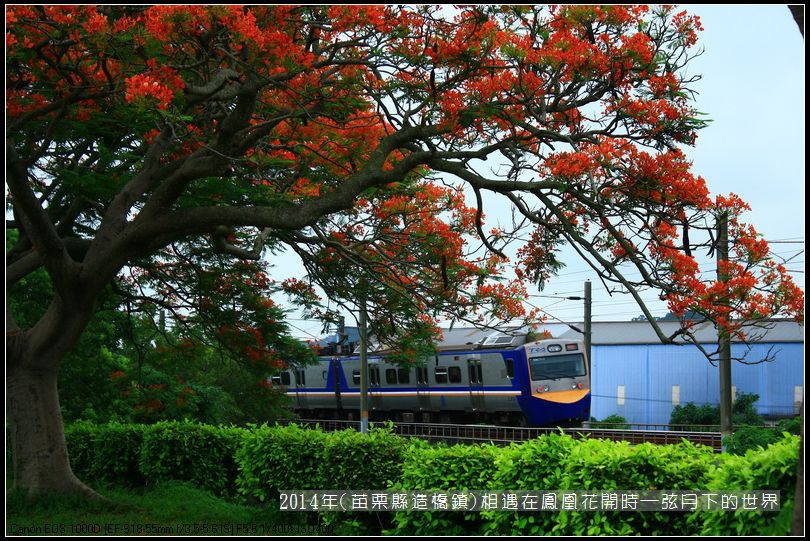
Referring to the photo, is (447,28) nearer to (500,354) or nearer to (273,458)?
(273,458)

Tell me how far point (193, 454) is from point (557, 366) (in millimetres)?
16419

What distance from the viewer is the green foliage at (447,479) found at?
8.90 meters

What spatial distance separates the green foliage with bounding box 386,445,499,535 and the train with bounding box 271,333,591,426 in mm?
13956

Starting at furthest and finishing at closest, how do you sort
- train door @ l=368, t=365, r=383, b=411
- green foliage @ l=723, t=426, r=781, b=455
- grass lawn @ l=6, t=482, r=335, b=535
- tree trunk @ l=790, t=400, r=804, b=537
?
1. train door @ l=368, t=365, r=383, b=411
2. green foliage @ l=723, t=426, r=781, b=455
3. grass lawn @ l=6, t=482, r=335, b=535
4. tree trunk @ l=790, t=400, r=804, b=537

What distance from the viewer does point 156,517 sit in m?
11.1

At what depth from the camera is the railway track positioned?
2361cm

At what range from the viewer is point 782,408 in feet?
115

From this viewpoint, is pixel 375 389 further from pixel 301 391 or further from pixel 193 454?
pixel 193 454

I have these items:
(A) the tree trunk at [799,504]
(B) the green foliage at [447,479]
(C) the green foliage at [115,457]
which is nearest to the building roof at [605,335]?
(C) the green foliage at [115,457]

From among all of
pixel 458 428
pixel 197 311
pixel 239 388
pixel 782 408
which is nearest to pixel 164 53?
pixel 197 311

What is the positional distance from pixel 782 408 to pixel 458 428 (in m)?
14.3

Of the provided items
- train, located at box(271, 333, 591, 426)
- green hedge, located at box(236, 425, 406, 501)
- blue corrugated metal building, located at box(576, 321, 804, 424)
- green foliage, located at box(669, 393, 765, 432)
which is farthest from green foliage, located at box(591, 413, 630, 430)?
green hedge, located at box(236, 425, 406, 501)

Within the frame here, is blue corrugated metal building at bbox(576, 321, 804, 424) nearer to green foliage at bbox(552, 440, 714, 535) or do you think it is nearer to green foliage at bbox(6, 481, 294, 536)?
green foliage at bbox(6, 481, 294, 536)

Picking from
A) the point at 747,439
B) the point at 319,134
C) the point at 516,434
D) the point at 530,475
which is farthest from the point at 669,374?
the point at 530,475
